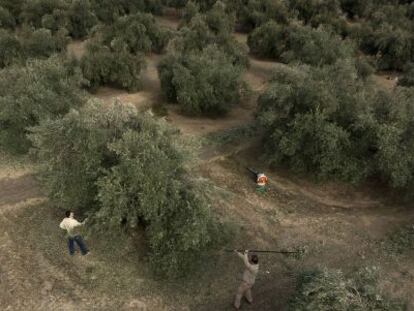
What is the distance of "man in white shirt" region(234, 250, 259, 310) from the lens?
12.0 metres

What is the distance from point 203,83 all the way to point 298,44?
9.96 meters

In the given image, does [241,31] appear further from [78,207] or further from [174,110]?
[78,207]

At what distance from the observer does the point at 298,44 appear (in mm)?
30656

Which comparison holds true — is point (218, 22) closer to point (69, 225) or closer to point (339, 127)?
point (339, 127)

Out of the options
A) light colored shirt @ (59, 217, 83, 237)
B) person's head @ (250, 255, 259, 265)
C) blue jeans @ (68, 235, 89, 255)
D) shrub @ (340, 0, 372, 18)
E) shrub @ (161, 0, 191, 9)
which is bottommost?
shrub @ (161, 0, 191, 9)

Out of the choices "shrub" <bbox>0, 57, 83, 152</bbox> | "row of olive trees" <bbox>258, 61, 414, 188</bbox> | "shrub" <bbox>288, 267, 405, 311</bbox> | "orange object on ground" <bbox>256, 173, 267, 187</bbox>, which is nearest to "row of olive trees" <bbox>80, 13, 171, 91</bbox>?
"shrub" <bbox>0, 57, 83, 152</bbox>

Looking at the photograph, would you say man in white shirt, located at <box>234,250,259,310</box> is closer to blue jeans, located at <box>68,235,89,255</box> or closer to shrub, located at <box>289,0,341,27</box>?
blue jeans, located at <box>68,235,89,255</box>

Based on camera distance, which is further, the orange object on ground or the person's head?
the orange object on ground

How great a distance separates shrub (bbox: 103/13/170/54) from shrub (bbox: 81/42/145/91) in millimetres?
2468

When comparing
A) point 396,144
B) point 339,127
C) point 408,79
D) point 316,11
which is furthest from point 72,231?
point 316,11

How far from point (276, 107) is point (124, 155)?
8.68 m

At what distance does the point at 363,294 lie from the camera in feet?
36.4

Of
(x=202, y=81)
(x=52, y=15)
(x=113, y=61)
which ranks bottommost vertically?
(x=52, y=15)

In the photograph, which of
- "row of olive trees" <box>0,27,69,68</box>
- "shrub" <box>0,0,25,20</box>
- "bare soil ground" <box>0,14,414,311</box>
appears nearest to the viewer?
"bare soil ground" <box>0,14,414,311</box>
